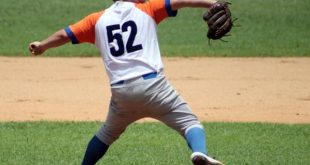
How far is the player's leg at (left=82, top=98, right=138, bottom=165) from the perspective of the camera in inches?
259

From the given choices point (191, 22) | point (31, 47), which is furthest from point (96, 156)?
point (191, 22)

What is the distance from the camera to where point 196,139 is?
6340 mm

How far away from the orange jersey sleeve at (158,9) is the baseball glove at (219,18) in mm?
278

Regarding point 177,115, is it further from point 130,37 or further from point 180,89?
point 180,89

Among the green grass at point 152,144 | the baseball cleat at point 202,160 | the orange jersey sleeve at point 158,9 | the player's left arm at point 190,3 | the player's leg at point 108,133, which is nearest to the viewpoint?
the baseball cleat at point 202,160

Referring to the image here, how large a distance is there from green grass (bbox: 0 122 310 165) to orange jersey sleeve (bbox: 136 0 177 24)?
1.67 meters

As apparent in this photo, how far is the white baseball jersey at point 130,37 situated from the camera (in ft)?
20.8

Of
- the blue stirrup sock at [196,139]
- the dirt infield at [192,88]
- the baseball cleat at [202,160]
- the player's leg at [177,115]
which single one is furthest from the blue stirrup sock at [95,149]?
the dirt infield at [192,88]

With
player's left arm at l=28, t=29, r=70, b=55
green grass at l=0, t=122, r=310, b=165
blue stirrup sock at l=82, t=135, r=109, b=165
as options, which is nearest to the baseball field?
green grass at l=0, t=122, r=310, b=165

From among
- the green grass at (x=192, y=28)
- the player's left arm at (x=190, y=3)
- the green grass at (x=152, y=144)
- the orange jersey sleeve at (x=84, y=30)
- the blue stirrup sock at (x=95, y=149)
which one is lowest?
the green grass at (x=192, y=28)

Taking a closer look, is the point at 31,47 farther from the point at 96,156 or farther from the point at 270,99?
the point at 270,99

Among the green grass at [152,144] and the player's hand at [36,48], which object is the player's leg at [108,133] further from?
the green grass at [152,144]

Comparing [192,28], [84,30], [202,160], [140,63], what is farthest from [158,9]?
[192,28]

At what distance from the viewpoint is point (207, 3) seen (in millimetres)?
6367
